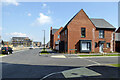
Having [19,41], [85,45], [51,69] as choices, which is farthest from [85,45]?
[19,41]

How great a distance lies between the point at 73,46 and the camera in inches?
845

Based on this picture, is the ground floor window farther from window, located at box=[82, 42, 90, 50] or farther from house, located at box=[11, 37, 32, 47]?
house, located at box=[11, 37, 32, 47]

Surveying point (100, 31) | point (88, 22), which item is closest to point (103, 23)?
point (100, 31)

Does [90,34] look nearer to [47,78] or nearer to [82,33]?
[82,33]

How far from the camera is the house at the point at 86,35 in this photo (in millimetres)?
→ 21469

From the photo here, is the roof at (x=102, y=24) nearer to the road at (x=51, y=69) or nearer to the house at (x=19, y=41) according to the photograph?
the road at (x=51, y=69)

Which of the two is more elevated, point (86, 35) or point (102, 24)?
point (102, 24)

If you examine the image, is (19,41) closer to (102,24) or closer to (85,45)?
(85,45)

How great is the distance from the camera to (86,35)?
2206 centimetres

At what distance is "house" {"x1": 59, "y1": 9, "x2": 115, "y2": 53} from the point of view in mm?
21469

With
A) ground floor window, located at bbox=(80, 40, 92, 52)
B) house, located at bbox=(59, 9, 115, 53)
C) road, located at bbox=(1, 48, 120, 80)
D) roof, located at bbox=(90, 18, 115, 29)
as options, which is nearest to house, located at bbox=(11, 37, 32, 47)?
house, located at bbox=(59, 9, 115, 53)

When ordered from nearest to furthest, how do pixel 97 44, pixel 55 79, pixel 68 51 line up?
pixel 55 79
pixel 68 51
pixel 97 44

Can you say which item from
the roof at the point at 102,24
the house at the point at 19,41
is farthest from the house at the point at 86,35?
the house at the point at 19,41

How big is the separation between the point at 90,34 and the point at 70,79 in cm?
1864
